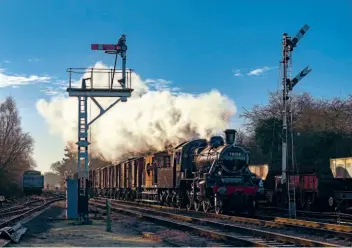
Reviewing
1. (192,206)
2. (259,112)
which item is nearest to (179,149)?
(192,206)

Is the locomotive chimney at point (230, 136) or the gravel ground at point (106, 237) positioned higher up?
the locomotive chimney at point (230, 136)

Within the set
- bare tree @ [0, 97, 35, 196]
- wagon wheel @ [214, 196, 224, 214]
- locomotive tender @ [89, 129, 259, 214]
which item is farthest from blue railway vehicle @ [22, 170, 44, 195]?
wagon wheel @ [214, 196, 224, 214]

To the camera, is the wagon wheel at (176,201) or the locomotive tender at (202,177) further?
the wagon wheel at (176,201)

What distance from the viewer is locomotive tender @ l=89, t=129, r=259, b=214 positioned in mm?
19641

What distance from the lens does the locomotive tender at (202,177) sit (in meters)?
19.6

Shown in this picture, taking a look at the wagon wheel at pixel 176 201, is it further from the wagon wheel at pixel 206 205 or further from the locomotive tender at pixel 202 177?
the wagon wheel at pixel 206 205

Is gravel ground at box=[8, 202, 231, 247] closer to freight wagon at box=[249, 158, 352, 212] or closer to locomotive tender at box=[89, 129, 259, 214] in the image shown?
locomotive tender at box=[89, 129, 259, 214]

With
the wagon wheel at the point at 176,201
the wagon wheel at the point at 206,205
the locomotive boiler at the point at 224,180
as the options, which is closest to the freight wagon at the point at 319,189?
the locomotive boiler at the point at 224,180

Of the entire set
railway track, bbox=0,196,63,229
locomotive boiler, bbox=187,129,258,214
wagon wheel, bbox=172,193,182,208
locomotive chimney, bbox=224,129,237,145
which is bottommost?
railway track, bbox=0,196,63,229

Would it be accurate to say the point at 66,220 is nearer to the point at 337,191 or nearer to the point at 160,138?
the point at 337,191

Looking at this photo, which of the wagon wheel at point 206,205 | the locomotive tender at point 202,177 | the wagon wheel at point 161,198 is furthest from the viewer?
the wagon wheel at point 161,198

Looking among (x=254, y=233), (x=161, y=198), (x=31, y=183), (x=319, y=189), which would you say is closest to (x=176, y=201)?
(x=161, y=198)

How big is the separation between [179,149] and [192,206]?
2.79 meters

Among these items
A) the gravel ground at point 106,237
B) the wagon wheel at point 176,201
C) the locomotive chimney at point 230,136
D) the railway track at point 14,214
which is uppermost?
the locomotive chimney at point 230,136
